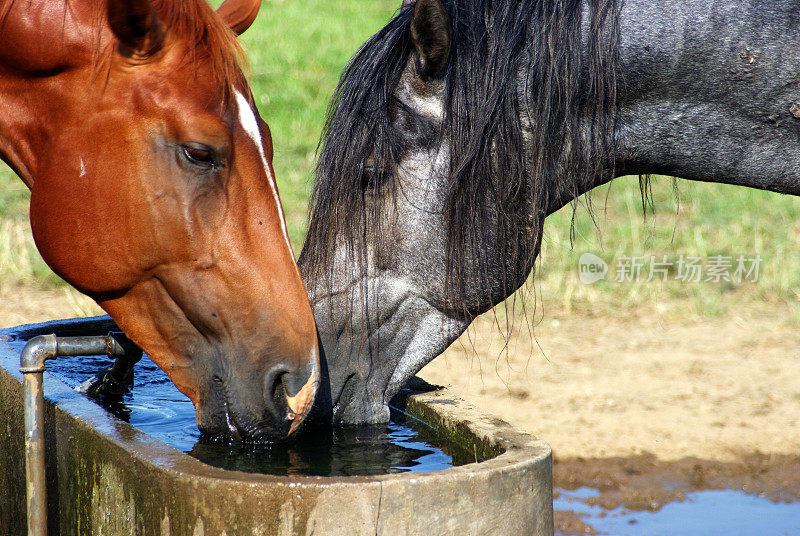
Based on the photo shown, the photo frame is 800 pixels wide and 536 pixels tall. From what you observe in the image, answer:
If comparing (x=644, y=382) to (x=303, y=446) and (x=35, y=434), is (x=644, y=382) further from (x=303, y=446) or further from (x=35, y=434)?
(x=35, y=434)

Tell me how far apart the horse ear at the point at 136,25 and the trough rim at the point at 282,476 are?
0.88 meters

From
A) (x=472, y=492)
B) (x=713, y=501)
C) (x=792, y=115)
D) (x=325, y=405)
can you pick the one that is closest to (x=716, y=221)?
(x=713, y=501)

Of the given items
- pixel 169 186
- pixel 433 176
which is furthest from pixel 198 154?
pixel 433 176

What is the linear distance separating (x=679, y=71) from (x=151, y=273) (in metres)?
1.47

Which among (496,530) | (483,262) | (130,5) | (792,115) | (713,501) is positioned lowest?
(713,501)

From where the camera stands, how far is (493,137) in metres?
2.23

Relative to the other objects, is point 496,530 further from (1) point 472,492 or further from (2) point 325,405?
(2) point 325,405

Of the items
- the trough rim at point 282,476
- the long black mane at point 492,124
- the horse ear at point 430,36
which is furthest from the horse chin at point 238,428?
the horse ear at point 430,36

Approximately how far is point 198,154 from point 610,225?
534 centimetres

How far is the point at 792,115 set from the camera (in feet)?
7.34

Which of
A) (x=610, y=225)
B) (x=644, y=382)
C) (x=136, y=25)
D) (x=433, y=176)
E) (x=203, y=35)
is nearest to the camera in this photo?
(x=136, y=25)

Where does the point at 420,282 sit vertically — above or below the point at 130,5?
below

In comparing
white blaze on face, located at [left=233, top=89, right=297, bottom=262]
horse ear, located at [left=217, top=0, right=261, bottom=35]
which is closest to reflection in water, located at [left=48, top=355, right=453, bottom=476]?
white blaze on face, located at [left=233, top=89, right=297, bottom=262]

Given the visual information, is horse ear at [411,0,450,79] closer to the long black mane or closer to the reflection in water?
the long black mane
